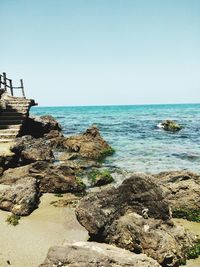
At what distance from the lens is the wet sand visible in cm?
890

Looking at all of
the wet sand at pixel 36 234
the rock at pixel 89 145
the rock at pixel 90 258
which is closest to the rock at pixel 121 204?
the wet sand at pixel 36 234

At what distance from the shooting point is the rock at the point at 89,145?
2655 centimetres

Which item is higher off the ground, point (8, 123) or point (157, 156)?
point (8, 123)

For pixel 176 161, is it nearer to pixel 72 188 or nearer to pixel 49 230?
pixel 72 188

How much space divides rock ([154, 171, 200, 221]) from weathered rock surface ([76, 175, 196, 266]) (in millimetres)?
2718

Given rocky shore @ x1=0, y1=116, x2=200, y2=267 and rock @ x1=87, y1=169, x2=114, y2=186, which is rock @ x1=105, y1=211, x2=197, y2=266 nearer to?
rocky shore @ x1=0, y1=116, x2=200, y2=267

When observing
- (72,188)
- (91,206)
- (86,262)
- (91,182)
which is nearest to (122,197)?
(91,206)

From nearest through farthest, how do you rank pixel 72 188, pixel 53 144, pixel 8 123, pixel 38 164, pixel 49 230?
pixel 49 230
pixel 72 188
pixel 38 164
pixel 8 123
pixel 53 144

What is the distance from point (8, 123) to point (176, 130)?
3239 centimetres

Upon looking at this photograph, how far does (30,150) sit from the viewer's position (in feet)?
65.5

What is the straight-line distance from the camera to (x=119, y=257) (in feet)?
24.1

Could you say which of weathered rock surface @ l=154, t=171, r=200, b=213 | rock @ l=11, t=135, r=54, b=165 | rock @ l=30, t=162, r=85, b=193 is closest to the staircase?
rock @ l=11, t=135, r=54, b=165

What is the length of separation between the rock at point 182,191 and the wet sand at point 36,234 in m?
4.21

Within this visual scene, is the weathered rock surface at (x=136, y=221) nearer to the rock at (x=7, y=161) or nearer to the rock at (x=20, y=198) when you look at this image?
the rock at (x=20, y=198)
